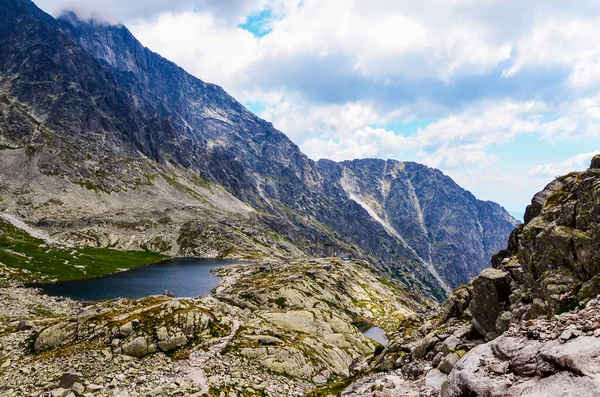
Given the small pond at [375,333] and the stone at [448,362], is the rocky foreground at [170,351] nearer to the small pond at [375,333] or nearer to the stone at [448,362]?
the stone at [448,362]

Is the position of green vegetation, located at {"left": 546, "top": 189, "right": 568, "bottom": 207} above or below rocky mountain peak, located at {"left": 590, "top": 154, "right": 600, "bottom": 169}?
below

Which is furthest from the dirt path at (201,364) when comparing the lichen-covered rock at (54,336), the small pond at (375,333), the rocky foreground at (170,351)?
the small pond at (375,333)

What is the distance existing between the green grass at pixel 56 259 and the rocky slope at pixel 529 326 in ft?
356

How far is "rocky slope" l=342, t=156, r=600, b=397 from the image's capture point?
44.4ft

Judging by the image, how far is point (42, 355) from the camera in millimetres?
36969

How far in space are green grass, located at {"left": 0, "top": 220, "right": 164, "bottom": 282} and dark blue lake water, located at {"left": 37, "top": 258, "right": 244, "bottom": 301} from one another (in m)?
5.28

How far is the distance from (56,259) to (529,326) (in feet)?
487

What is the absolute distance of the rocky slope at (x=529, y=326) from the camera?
44.4 feet

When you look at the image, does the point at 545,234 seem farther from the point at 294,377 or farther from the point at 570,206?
the point at 294,377

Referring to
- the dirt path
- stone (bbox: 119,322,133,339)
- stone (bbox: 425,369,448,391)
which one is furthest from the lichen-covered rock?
stone (bbox: 425,369,448,391)

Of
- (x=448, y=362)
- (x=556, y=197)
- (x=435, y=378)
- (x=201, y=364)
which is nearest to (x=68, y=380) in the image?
(x=201, y=364)

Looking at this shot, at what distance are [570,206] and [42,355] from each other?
5008 centimetres

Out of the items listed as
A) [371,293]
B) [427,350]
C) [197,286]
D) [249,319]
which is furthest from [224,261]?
[427,350]

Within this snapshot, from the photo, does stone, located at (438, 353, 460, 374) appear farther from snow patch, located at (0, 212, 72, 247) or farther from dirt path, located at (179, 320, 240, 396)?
snow patch, located at (0, 212, 72, 247)
